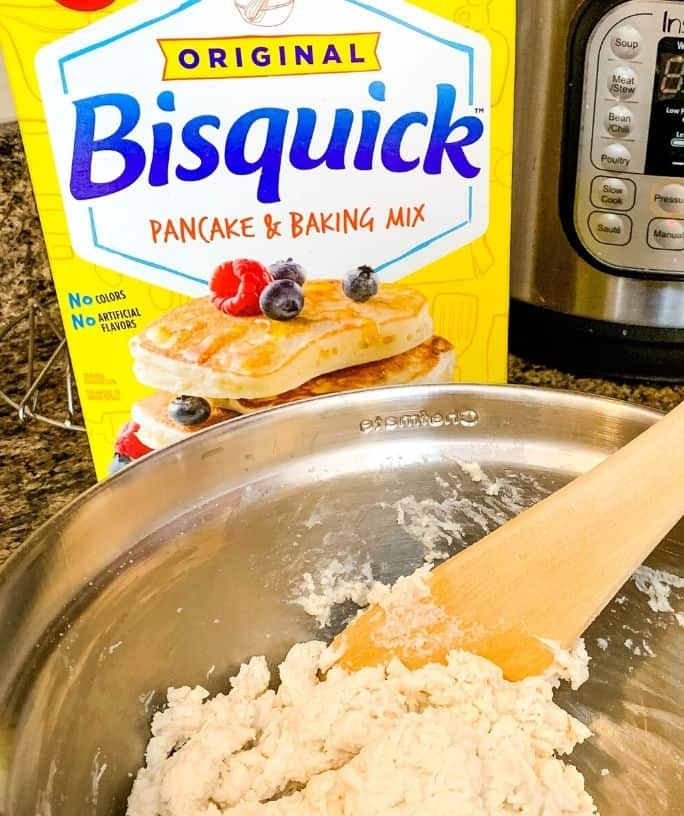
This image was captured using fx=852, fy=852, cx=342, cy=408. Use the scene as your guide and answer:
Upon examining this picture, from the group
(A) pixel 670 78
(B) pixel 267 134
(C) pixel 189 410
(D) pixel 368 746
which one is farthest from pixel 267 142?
(D) pixel 368 746

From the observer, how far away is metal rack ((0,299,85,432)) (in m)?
0.81

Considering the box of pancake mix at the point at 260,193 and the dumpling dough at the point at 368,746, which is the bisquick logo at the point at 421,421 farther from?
the dumpling dough at the point at 368,746

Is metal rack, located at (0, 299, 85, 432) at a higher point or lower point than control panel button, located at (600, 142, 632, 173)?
lower

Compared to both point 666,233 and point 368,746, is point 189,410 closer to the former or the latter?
point 368,746

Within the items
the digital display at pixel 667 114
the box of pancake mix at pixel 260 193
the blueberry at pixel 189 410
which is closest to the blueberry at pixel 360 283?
the box of pancake mix at pixel 260 193

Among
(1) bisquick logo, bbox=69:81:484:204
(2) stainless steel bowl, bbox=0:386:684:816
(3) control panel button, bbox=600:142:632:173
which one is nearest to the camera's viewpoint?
(2) stainless steel bowl, bbox=0:386:684:816

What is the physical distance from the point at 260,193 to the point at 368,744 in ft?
1.29

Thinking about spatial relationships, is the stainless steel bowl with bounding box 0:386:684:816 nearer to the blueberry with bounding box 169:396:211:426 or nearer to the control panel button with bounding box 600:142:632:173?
the blueberry with bounding box 169:396:211:426

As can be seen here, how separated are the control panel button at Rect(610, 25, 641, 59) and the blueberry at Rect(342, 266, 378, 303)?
0.84ft

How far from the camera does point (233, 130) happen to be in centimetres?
61

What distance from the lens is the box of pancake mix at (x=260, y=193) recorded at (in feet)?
1.92

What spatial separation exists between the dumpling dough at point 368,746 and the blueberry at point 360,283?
28 cm

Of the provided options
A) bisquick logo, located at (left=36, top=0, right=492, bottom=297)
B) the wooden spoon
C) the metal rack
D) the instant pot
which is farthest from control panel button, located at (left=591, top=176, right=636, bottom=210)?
the metal rack

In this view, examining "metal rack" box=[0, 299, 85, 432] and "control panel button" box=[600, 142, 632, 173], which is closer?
"control panel button" box=[600, 142, 632, 173]
